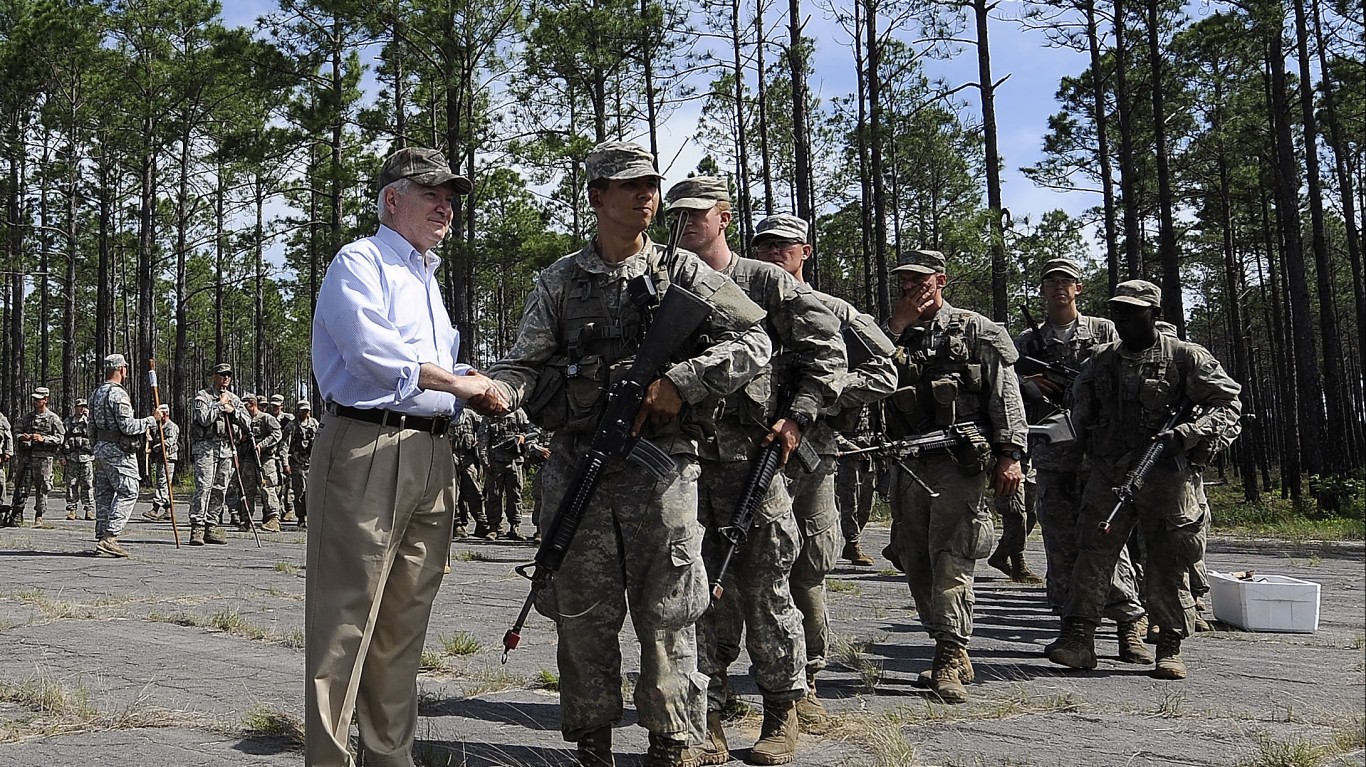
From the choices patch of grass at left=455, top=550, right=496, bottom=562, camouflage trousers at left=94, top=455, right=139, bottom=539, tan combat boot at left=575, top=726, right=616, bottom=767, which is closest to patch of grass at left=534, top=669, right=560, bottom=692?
tan combat boot at left=575, top=726, right=616, bottom=767

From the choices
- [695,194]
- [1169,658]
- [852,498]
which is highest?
[695,194]

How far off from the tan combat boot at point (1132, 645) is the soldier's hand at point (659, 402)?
4.04 m

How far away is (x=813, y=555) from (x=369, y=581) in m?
2.40

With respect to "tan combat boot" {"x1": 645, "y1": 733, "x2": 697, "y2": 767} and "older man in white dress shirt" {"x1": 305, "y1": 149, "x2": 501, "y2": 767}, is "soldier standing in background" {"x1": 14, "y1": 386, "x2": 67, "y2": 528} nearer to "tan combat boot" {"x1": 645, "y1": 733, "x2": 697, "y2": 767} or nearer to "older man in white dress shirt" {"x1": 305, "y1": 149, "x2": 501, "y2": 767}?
"older man in white dress shirt" {"x1": 305, "y1": 149, "x2": 501, "y2": 767}

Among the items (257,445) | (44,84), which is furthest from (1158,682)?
(44,84)

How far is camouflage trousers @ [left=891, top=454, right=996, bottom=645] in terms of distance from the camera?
18.4 feet

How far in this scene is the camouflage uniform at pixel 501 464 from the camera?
16625 mm

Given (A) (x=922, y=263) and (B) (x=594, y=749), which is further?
(A) (x=922, y=263)

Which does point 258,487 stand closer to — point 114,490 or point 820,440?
point 114,490

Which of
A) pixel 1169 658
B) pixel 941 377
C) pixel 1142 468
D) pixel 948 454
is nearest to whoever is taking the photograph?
pixel 948 454

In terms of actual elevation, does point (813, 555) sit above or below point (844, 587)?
above

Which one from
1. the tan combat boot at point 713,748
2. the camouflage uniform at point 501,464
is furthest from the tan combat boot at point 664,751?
the camouflage uniform at point 501,464

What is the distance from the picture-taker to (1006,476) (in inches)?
228

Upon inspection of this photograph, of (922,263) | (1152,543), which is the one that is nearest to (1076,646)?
(1152,543)
